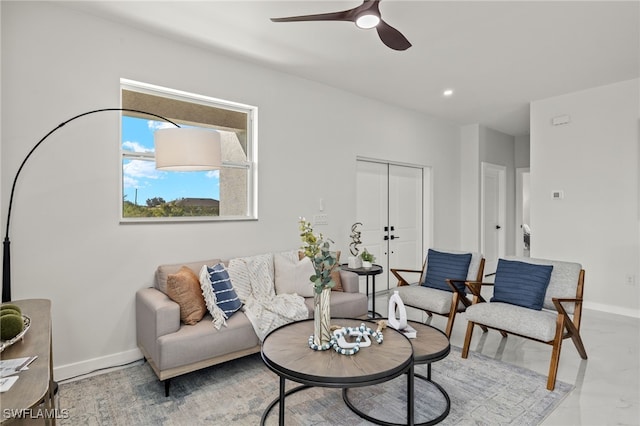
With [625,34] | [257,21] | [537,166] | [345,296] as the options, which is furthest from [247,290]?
[537,166]

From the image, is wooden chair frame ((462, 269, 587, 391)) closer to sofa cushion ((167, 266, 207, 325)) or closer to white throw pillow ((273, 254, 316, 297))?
white throw pillow ((273, 254, 316, 297))

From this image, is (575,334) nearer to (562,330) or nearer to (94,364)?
(562,330)

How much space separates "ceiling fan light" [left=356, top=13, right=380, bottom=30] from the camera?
81.9 inches

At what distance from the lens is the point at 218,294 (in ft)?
9.05

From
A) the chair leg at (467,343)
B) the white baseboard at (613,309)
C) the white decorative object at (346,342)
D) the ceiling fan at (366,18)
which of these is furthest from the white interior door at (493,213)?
the white decorative object at (346,342)

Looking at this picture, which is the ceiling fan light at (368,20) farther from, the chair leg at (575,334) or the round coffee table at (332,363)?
the chair leg at (575,334)

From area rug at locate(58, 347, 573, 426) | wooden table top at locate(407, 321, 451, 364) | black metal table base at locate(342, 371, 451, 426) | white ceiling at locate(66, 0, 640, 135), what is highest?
white ceiling at locate(66, 0, 640, 135)

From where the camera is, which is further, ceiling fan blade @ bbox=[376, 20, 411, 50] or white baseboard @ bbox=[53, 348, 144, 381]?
white baseboard @ bbox=[53, 348, 144, 381]

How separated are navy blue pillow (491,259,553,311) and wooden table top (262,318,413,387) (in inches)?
53.7

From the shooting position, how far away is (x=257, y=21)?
286 cm

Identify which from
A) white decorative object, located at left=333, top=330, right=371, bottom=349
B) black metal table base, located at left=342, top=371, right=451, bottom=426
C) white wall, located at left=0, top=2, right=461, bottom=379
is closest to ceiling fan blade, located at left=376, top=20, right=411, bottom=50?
white wall, located at left=0, top=2, right=461, bottom=379

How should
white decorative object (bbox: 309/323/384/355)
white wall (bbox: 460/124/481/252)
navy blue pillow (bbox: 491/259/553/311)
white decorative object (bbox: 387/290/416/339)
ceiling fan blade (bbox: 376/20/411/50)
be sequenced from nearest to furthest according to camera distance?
Answer: white decorative object (bbox: 309/323/384/355), ceiling fan blade (bbox: 376/20/411/50), white decorative object (bbox: 387/290/416/339), navy blue pillow (bbox: 491/259/553/311), white wall (bbox: 460/124/481/252)

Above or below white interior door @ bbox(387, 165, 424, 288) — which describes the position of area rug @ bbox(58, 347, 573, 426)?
below

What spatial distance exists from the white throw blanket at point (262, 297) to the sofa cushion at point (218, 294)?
0.15m
